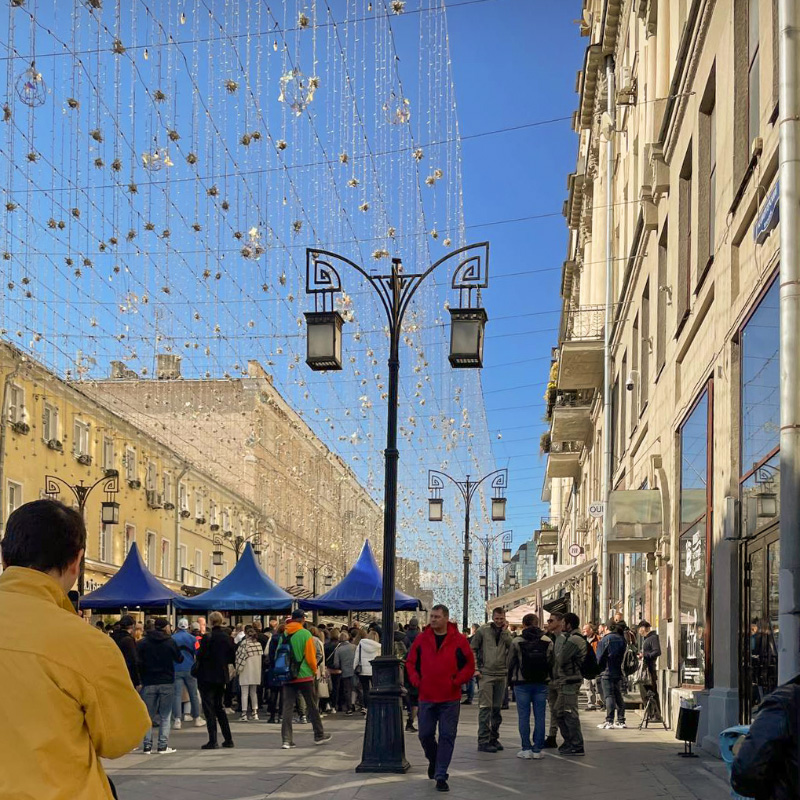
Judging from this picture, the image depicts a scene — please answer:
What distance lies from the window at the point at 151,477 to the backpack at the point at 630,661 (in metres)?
31.0

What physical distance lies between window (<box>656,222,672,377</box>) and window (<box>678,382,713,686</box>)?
9.77 feet

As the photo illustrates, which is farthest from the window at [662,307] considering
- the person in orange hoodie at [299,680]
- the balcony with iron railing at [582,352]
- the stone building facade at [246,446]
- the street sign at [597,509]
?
the stone building facade at [246,446]

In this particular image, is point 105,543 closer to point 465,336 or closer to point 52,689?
point 465,336

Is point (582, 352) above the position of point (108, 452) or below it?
above

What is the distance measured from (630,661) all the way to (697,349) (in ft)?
21.3

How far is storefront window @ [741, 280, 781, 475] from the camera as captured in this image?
482 inches

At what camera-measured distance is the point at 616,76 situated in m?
34.8

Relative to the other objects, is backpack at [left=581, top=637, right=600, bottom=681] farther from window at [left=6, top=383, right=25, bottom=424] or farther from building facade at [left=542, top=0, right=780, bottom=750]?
window at [left=6, top=383, right=25, bottom=424]

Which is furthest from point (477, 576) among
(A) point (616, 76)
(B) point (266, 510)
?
(A) point (616, 76)

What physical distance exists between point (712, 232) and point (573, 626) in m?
5.46

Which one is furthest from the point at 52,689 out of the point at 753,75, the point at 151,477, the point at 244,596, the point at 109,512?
the point at 151,477

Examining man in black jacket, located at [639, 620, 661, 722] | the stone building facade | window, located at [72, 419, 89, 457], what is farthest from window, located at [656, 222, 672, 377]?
the stone building facade

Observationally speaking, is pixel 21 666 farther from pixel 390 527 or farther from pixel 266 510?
pixel 266 510

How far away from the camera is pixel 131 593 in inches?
1047
